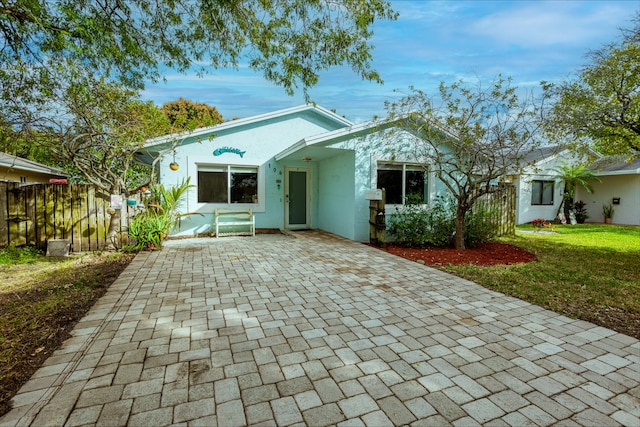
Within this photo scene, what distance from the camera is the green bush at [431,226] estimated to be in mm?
8148

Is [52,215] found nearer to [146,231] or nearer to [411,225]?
[146,231]

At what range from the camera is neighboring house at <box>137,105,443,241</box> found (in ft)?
28.1

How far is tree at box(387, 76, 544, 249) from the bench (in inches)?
209

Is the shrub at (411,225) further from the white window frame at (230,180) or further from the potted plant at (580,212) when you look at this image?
the potted plant at (580,212)

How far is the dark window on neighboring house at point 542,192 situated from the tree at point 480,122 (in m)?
9.25

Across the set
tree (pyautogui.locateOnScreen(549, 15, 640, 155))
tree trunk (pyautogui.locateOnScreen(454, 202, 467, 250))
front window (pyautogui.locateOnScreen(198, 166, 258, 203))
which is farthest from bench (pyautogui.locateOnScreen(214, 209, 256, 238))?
tree (pyautogui.locateOnScreen(549, 15, 640, 155))

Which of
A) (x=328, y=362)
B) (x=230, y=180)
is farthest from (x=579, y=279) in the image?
(x=230, y=180)

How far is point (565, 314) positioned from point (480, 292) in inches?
40.5

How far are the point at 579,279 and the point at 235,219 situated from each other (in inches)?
347

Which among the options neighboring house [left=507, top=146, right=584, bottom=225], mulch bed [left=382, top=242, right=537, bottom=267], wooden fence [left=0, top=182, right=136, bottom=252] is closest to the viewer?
mulch bed [left=382, top=242, right=537, bottom=267]

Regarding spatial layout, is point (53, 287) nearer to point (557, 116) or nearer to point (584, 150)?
point (557, 116)

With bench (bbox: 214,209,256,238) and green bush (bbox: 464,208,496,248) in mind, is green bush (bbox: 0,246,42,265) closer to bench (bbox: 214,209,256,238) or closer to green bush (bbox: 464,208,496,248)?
bench (bbox: 214,209,256,238)

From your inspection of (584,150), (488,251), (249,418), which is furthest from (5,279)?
(584,150)

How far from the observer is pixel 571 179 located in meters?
14.5
